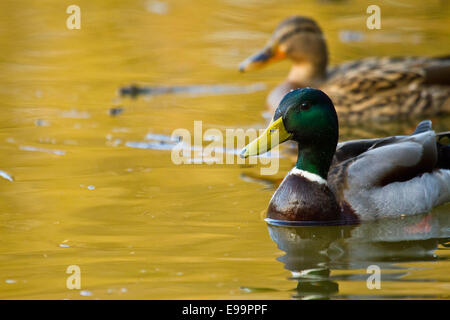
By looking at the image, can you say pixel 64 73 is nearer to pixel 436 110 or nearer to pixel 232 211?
pixel 436 110

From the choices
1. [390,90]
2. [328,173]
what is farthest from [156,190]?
[390,90]

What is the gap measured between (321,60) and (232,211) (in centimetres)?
476

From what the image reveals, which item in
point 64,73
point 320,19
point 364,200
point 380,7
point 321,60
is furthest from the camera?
point 380,7

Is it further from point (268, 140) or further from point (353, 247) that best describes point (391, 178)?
point (268, 140)

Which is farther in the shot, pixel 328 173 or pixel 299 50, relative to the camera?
pixel 299 50

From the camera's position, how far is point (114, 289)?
220 inches

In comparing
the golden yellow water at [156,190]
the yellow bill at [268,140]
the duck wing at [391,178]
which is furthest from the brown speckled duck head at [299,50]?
the yellow bill at [268,140]

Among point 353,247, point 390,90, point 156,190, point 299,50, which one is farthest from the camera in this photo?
point 299,50

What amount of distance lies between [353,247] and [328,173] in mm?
905

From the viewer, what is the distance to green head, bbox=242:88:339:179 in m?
7.00

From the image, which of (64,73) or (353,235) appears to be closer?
(353,235)

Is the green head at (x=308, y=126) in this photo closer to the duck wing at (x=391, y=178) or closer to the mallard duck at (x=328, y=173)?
the mallard duck at (x=328, y=173)

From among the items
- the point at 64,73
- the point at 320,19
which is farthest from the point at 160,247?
the point at 320,19

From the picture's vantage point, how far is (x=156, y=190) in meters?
7.82
